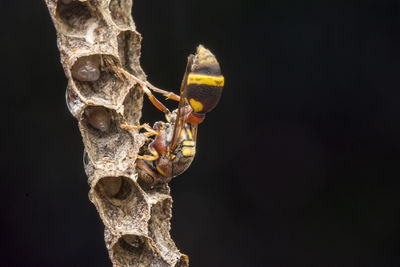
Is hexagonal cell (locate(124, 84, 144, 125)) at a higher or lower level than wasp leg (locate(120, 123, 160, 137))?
higher

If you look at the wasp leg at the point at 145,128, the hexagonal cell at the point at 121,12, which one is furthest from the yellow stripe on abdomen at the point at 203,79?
the hexagonal cell at the point at 121,12

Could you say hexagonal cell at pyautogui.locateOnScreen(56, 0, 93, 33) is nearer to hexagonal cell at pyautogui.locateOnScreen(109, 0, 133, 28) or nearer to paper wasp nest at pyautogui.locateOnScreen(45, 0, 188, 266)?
paper wasp nest at pyautogui.locateOnScreen(45, 0, 188, 266)

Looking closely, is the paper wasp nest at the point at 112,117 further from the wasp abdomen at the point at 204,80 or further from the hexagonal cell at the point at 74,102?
the wasp abdomen at the point at 204,80

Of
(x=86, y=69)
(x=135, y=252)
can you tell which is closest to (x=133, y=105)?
(x=86, y=69)

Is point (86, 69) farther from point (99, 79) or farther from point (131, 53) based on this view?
point (131, 53)

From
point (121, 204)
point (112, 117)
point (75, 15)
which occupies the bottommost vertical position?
point (121, 204)

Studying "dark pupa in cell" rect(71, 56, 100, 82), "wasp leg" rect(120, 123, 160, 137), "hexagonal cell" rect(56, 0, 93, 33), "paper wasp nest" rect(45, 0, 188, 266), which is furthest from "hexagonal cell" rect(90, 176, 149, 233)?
"hexagonal cell" rect(56, 0, 93, 33)
